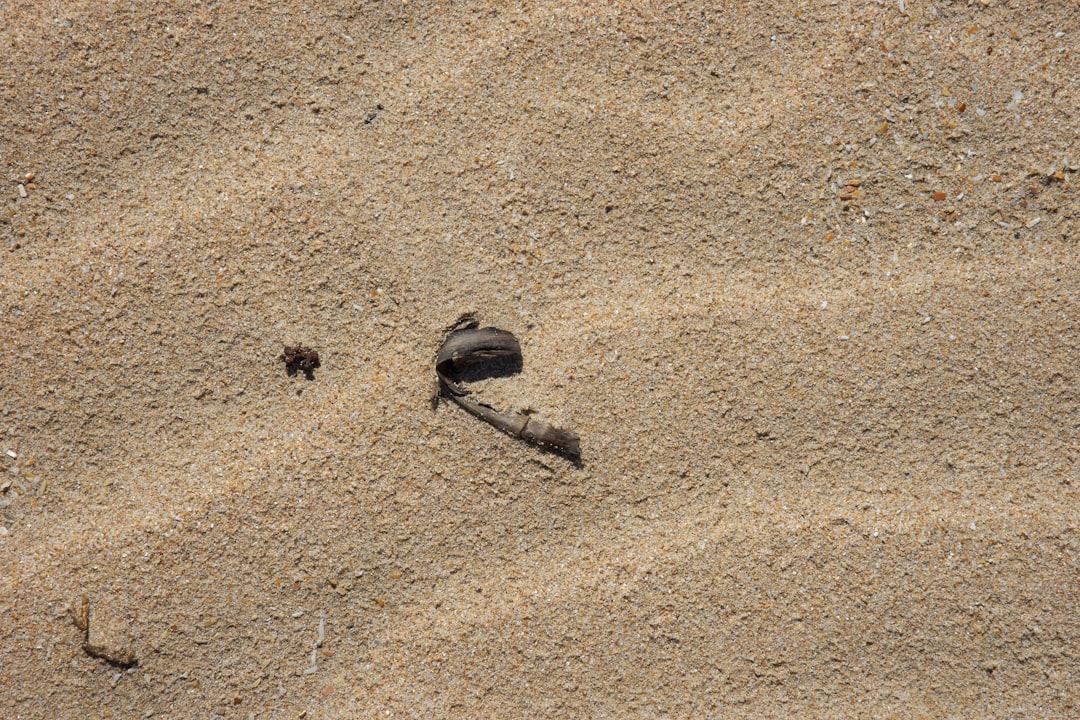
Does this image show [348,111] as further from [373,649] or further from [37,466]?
[373,649]

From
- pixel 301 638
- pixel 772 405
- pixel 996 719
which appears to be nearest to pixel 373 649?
pixel 301 638

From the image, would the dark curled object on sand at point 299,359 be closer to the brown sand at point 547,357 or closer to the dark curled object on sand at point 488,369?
the brown sand at point 547,357

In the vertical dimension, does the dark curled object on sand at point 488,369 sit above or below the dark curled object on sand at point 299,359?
below

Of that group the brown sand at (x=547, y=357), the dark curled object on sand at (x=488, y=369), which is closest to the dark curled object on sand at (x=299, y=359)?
the brown sand at (x=547, y=357)

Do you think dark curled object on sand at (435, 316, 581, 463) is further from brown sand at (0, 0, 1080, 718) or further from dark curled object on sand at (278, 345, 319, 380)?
dark curled object on sand at (278, 345, 319, 380)

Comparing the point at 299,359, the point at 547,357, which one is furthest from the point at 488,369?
the point at 299,359
